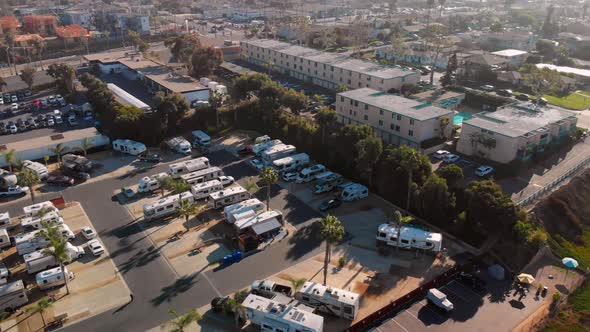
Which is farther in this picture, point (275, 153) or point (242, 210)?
point (275, 153)

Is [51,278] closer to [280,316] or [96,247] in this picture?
[96,247]

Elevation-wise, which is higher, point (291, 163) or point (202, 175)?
point (202, 175)

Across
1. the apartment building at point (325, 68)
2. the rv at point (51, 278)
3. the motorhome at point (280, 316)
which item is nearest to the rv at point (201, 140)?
the rv at point (51, 278)

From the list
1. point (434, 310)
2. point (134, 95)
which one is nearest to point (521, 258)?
point (434, 310)

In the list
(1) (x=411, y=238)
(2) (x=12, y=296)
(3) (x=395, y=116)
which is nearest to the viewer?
(2) (x=12, y=296)

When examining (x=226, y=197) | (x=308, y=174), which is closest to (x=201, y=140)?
(x=226, y=197)

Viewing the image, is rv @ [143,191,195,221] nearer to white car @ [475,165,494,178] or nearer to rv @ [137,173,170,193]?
rv @ [137,173,170,193]
